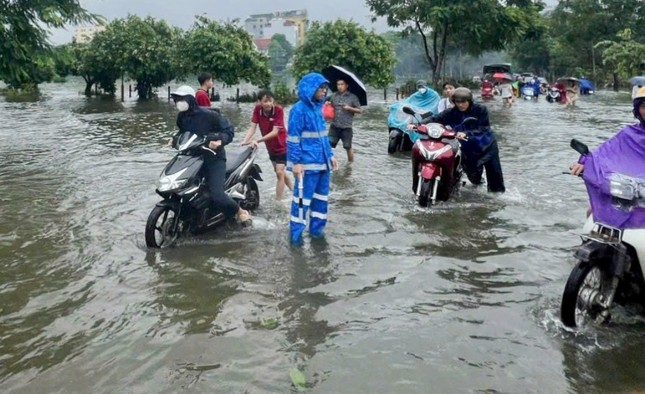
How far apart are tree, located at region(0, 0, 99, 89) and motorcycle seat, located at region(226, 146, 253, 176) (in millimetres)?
7277

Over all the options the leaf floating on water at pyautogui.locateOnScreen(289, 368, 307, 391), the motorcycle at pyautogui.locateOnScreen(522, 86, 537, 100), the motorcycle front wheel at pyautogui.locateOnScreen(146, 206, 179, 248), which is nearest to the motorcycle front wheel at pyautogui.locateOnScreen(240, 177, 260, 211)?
the motorcycle front wheel at pyautogui.locateOnScreen(146, 206, 179, 248)

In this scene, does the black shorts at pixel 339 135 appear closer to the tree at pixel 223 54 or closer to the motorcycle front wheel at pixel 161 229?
the motorcycle front wheel at pixel 161 229

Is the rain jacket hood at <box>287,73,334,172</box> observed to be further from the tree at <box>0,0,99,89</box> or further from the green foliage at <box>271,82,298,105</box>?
the green foliage at <box>271,82,298,105</box>

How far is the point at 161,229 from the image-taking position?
6488 millimetres

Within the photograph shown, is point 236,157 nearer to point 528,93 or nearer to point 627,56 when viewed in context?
point 528,93

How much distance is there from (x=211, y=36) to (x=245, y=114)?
6.37 metres

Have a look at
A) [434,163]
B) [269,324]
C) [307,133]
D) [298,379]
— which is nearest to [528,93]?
[434,163]

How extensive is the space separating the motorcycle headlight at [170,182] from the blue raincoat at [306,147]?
1163 millimetres

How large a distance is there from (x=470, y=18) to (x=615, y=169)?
2611 cm

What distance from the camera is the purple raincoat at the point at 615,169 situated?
4176 mm

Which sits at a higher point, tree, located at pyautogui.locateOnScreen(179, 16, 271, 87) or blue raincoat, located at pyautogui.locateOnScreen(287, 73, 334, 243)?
tree, located at pyautogui.locateOnScreen(179, 16, 271, 87)

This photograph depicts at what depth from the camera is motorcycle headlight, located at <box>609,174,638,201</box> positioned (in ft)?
13.5

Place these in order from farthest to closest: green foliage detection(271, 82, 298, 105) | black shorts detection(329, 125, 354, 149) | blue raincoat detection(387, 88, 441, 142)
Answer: green foliage detection(271, 82, 298, 105)
blue raincoat detection(387, 88, 441, 142)
black shorts detection(329, 125, 354, 149)

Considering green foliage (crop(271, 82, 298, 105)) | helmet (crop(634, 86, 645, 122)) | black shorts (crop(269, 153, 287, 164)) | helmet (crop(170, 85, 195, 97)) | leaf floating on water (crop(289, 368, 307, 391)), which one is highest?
green foliage (crop(271, 82, 298, 105))
